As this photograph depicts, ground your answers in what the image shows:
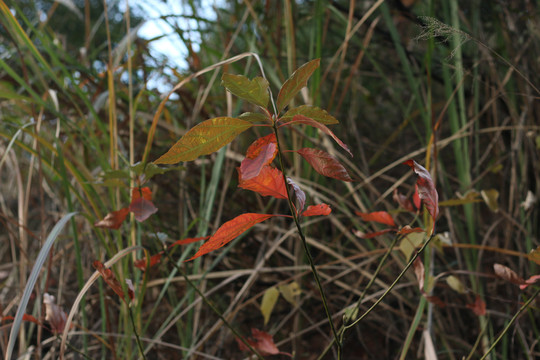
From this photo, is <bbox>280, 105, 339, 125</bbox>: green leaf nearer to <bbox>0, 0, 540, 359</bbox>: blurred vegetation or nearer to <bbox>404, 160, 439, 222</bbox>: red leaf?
<bbox>404, 160, 439, 222</bbox>: red leaf

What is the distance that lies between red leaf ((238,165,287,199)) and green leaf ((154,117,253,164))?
0.14ft

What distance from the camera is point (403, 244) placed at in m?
0.60

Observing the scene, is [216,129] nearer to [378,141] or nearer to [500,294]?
[500,294]

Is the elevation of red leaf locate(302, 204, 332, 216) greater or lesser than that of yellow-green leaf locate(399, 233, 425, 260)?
greater

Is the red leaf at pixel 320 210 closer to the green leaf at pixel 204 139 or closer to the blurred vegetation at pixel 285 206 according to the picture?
the green leaf at pixel 204 139

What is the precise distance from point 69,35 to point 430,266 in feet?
12.6

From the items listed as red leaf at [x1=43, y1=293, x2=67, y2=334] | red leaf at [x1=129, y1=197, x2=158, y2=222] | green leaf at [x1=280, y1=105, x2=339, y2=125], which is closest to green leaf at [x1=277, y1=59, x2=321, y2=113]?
green leaf at [x1=280, y1=105, x2=339, y2=125]

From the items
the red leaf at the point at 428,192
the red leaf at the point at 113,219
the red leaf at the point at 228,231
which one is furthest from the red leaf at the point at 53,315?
the red leaf at the point at 428,192

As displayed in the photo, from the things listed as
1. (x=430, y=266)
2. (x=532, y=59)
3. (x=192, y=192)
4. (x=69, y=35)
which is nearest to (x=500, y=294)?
(x=430, y=266)

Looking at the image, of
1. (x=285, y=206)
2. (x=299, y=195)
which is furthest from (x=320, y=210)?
(x=285, y=206)

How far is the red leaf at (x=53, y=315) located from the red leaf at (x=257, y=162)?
30 centimetres

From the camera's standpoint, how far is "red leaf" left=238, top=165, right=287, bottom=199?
0.34 m

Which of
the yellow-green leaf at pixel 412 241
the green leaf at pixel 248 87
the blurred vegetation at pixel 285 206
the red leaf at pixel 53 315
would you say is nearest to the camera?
the green leaf at pixel 248 87

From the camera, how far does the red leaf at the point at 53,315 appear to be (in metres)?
0.47
